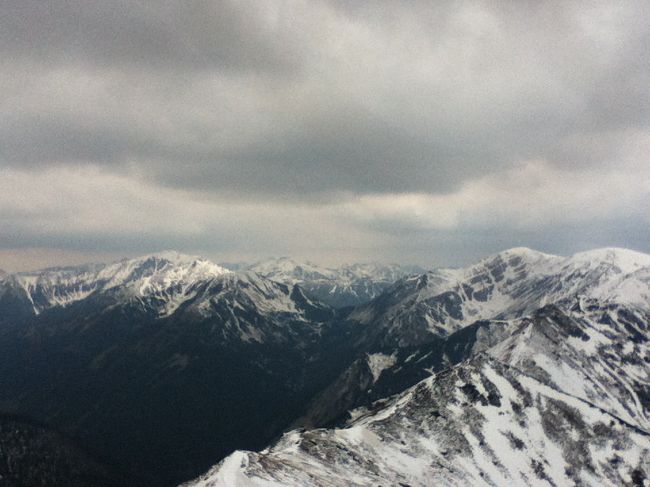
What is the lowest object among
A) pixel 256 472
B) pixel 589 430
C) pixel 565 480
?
pixel 565 480

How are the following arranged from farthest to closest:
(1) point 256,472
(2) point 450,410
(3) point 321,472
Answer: (2) point 450,410 < (3) point 321,472 < (1) point 256,472

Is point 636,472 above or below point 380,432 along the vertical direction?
below

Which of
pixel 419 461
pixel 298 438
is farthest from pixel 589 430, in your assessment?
pixel 298 438

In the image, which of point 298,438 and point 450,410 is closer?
point 298,438

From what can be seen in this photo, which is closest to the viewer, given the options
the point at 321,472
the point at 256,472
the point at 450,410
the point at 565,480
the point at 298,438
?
the point at 256,472

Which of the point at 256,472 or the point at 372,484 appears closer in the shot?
the point at 256,472

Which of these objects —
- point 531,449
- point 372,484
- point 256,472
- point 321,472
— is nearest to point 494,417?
point 531,449

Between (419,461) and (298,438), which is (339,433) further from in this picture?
(419,461)

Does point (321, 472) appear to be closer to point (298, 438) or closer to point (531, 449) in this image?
point (298, 438)

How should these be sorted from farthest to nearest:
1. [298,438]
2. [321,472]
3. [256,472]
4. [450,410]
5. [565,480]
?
[450,410]
[565,480]
[298,438]
[321,472]
[256,472]
